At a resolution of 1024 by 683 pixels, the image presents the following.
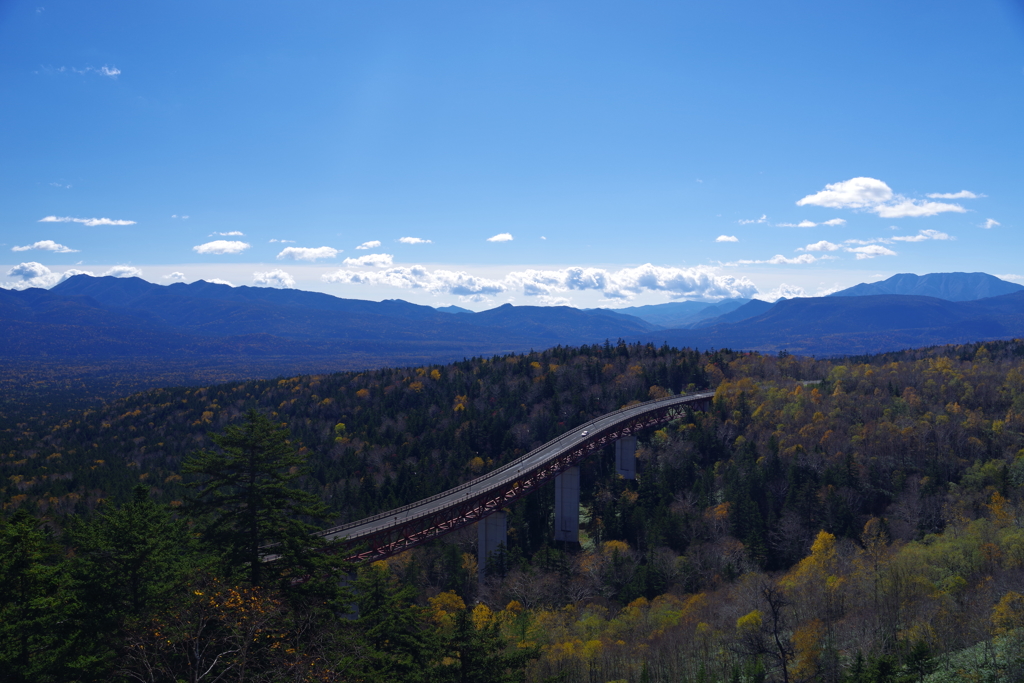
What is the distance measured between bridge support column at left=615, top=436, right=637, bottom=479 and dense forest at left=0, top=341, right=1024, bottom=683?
210 cm

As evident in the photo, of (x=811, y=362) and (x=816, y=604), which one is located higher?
(x=811, y=362)

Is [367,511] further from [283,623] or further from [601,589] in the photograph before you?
[283,623]

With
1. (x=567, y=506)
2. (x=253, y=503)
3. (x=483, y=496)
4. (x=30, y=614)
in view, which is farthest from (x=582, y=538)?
(x=30, y=614)

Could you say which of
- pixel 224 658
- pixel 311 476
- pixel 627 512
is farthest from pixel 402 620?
pixel 311 476

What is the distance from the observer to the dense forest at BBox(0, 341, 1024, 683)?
2203 cm

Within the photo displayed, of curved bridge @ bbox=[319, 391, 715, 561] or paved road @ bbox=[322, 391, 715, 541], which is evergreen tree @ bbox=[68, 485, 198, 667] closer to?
curved bridge @ bbox=[319, 391, 715, 561]

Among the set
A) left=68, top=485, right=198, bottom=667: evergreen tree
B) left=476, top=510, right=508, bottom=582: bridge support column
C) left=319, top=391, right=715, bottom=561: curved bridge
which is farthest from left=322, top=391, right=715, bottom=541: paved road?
left=68, top=485, right=198, bottom=667: evergreen tree

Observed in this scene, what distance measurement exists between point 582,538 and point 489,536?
19.4 meters

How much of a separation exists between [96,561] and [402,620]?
13.9m

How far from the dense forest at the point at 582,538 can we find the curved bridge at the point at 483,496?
5.52 meters

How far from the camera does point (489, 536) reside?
7412 centimetres

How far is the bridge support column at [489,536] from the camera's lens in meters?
73.2

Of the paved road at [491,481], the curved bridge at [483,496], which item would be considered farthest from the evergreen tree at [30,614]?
the paved road at [491,481]

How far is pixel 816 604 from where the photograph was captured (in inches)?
1971
